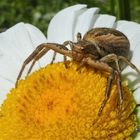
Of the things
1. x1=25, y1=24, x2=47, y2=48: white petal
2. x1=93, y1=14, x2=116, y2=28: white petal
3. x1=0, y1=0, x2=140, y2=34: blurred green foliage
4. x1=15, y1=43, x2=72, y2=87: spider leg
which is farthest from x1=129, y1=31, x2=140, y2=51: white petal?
x1=0, y1=0, x2=140, y2=34: blurred green foliage

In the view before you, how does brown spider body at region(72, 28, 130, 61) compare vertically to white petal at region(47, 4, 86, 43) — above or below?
above

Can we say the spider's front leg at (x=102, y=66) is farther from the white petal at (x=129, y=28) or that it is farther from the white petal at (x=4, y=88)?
the white petal at (x=4, y=88)

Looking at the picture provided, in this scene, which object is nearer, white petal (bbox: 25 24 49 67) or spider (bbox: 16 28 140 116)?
spider (bbox: 16 28 140 116)

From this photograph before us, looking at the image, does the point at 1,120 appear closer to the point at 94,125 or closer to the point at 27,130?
the point at 27,130

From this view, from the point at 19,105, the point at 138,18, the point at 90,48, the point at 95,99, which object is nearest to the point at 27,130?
the point at 19,105

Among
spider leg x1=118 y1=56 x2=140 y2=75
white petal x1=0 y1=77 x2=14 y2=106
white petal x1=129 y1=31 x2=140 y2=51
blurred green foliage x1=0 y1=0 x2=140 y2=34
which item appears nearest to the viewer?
spider leg x1=118 y1=56 x2=140 y2=75

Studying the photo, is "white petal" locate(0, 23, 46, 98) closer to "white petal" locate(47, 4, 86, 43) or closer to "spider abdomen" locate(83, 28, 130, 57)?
"white petal" locate(47, 4, 86, 43)

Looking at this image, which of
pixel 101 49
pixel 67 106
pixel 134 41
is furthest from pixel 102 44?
pixel 67 106

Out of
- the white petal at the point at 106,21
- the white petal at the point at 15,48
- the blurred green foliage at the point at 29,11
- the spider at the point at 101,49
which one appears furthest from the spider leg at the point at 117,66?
the blurred green foliage at the point at 29,11
